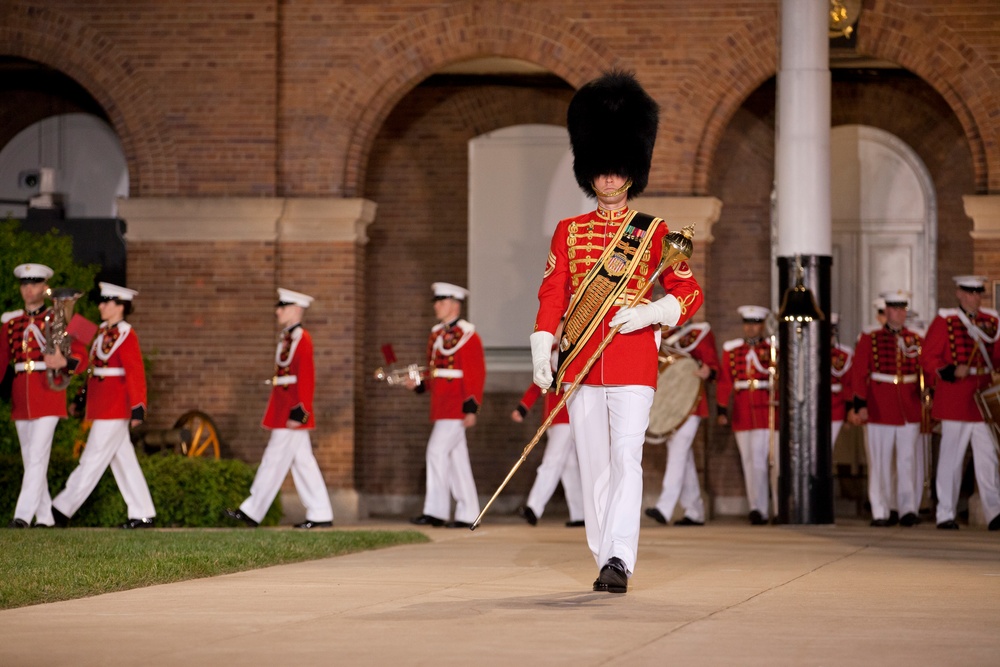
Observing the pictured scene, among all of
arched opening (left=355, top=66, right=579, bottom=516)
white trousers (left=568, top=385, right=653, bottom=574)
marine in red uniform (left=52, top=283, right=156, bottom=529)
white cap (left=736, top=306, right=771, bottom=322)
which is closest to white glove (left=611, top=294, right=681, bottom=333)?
white trousers (left=568, top=385, right=653, bottom=574)

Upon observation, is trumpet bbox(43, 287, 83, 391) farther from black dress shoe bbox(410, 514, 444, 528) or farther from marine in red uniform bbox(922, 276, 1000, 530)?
marine in red uniform bbox(922, 276, 1000, 530)

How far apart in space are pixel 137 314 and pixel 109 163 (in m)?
3.73

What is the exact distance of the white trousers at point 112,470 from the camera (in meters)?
12.8

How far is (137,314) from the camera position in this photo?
15.9 m

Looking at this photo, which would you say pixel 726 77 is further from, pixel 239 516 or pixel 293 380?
pixel 239 516

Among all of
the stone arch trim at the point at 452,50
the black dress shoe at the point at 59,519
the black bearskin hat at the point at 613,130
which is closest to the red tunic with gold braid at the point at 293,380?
the black dress shoe at the point at 59,519

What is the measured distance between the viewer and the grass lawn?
7.44m

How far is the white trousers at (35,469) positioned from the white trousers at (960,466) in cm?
749

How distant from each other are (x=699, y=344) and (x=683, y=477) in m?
1.25

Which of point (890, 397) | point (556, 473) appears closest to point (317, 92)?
point (556, 473)

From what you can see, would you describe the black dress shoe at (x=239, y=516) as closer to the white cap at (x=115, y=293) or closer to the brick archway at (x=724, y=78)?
the white cap at (x=115, y=293)

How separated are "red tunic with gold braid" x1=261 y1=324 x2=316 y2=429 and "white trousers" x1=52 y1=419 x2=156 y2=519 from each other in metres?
1.33

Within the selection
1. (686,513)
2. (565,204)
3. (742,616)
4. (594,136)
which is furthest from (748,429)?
(742,616)

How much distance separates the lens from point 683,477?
1509 cm
